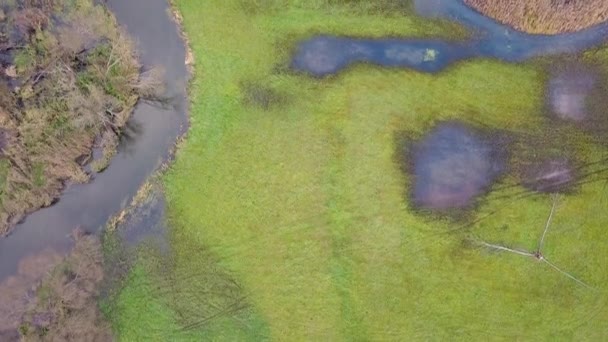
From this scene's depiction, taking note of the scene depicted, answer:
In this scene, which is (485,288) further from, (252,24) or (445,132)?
(252,24)

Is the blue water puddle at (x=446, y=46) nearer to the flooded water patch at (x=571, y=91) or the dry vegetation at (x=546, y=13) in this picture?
the dry vegetation at (x=546, y=13)

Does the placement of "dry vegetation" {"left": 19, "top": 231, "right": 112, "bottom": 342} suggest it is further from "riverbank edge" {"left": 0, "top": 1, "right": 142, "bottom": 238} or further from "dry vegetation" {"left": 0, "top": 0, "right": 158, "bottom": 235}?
"dry vegetation" {"left": 0, "top": 0, "right": 158, "bottom": 235}

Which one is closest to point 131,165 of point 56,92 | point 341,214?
point 56,92

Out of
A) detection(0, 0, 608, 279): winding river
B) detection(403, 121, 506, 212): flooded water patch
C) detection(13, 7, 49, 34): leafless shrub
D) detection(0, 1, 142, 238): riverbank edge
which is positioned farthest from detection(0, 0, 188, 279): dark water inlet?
detection(403, 121, 506, 212): flooded water patch

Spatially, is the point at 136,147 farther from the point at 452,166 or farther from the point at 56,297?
the point at 452,166

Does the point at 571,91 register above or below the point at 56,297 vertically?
above

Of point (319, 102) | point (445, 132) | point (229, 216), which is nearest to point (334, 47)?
point (319, 102)

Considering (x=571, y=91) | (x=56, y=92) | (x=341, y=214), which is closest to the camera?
(x=571, y=91)

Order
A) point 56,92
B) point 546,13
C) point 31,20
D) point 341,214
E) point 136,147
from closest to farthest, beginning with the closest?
point 546,13 < point 341,214 < point 56,92 < point 31,20 < point 136,147
